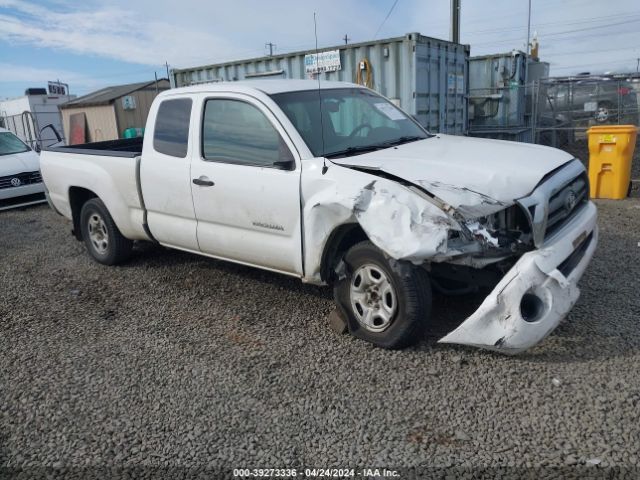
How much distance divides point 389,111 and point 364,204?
1904 millimetres

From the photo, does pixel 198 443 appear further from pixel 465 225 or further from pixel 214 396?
pixel 465 225

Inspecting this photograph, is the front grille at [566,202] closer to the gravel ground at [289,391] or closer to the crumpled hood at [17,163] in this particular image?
the gravel ground at [289,391]

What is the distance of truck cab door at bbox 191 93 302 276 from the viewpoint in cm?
416

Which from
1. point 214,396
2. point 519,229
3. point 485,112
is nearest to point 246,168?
point 214,396

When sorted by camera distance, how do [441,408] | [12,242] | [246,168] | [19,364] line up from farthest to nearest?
1. [12,242]
2. [246,168]
3. [19,364]
4. [441,408]

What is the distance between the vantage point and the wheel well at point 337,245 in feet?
12.9

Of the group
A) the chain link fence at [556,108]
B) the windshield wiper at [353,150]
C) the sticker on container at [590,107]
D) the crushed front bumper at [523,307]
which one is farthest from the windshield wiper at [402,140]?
the sticker on container at [590,107]

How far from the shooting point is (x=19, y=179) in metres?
10.4

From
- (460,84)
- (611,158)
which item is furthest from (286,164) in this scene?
(460,84)

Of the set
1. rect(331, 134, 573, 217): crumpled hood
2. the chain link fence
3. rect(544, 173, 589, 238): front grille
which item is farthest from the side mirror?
the chain link fence

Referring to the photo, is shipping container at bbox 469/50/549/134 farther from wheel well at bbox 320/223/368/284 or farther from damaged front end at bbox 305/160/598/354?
damaged front end at bbox 305/160/598/354

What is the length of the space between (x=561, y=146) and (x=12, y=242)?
13818mm

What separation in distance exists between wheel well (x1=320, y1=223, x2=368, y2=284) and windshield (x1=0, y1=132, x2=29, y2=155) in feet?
30.9

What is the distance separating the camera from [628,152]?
8273 mm
